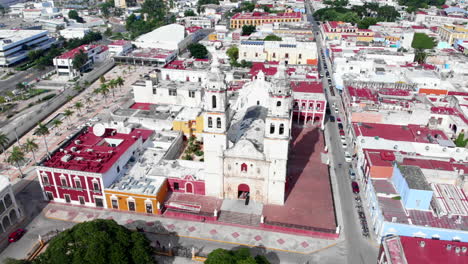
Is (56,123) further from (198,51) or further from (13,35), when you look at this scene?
(13,35)

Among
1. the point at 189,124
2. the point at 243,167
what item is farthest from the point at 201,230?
the point at 189,124

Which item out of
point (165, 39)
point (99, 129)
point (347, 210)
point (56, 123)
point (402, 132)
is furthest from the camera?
point (165, 39)

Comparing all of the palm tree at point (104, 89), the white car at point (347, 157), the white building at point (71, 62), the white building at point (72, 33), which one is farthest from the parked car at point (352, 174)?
the white building at point (72, 33)

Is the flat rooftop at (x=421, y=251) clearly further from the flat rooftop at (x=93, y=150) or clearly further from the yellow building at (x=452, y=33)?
the yellow building at (x=452, y=33)

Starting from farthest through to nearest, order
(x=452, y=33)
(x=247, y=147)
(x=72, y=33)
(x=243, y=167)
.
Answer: (x=72, y=33), (x=452, y=33), (x=243, y=167), (x=247, y=147)

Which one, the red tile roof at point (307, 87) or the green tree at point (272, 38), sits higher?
the green tree at point (272, 38)

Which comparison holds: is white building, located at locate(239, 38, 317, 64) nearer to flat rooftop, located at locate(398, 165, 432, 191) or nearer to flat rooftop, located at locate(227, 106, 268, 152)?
flat rooftop, located at locate(227, 106, 268, 152)

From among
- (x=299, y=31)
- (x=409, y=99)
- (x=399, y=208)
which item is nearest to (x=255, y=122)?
(x=399, y=208)
